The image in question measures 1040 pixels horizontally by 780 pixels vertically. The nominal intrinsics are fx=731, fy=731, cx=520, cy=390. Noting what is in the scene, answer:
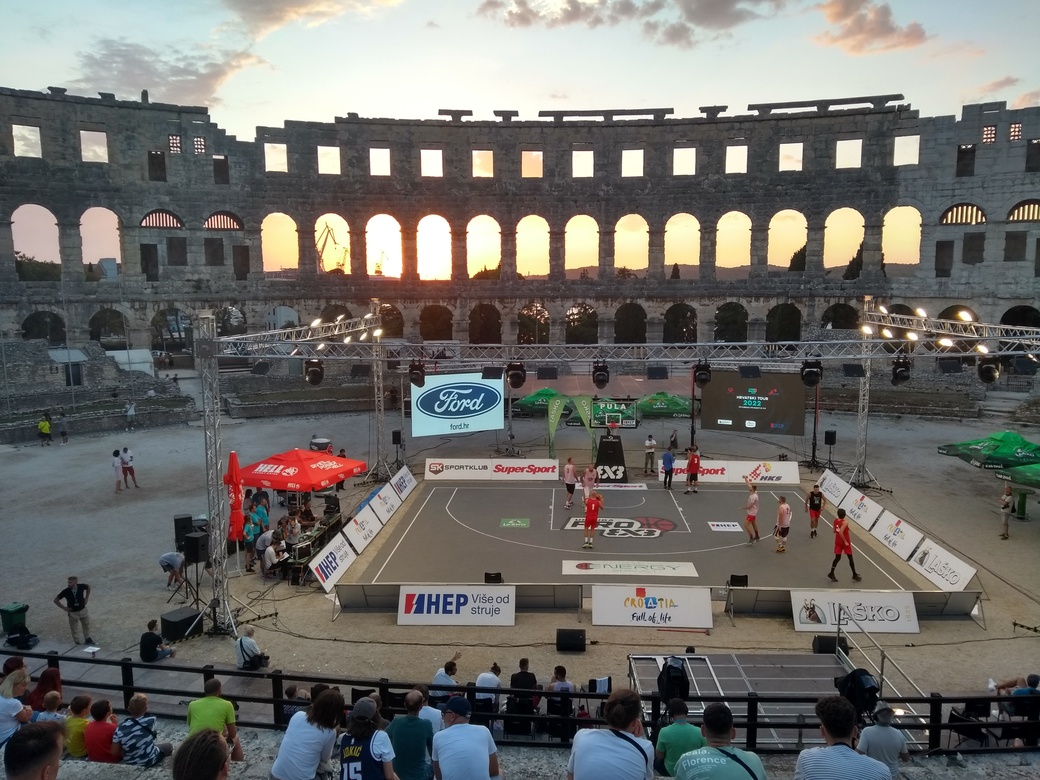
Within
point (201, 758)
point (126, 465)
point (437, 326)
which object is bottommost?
point (126, 465)

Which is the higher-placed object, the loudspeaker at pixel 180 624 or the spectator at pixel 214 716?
the spectator at pixel 214 716

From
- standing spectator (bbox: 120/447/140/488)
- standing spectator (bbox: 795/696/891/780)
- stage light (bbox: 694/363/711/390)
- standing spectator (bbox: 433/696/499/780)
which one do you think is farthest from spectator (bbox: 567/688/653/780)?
standing spectator (bbox: 120/447/140/488)

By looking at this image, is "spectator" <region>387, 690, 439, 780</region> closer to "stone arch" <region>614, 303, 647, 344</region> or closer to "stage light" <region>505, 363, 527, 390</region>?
"stage light" <region>505, 363, 527, 390</region>

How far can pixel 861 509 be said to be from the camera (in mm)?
22312

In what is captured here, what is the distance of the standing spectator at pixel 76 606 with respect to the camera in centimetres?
1393

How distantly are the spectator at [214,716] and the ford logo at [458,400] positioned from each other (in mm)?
20158

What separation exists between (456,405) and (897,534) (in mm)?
15930

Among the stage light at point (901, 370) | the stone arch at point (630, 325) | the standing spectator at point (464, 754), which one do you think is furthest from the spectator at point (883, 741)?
the stone arch at point (630, 325)

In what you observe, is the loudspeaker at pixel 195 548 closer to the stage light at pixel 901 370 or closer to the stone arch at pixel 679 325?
the stage light at pixel 901 370

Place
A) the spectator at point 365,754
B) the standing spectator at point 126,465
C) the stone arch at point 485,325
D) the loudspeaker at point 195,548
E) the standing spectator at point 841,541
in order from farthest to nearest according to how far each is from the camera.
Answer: the stone arch at point 485,325 < the standing spectator at point 126,465 < the standing spectator at point 841,541 < the loudspeaker at point 195,548 < the spectator at point 365,754

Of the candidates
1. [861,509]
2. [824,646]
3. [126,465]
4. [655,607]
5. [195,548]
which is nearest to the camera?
[824,646]

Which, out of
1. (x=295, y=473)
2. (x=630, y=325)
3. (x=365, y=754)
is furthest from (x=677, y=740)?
(x=630, y=325)

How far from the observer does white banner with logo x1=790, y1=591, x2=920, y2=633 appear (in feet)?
48.4

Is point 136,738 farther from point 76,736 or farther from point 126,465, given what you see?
point 126,465
